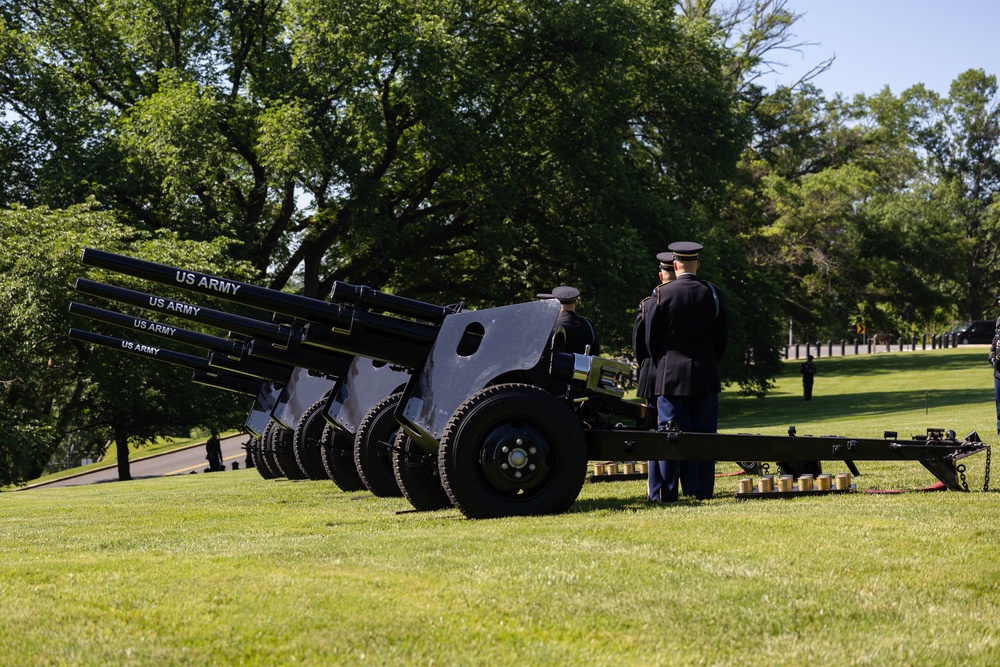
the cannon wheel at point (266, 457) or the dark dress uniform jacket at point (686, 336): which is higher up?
the dark dress uniform jacket at point (686, 336)

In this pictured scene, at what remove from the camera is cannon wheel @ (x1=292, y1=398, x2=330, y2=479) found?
46.8 ft

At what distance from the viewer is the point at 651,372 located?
9.85 metres

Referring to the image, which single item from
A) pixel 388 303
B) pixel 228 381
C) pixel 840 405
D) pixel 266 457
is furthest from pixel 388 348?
pixel 840 405

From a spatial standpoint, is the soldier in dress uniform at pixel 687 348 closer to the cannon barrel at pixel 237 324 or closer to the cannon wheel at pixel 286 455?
the cannon barrel at pixel 237 324

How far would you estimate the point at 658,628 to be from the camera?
460 centimetres

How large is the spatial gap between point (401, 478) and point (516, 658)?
17.3ft

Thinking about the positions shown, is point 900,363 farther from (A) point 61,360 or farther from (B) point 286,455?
(B) point 286,455

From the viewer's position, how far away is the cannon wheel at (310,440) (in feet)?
46.8

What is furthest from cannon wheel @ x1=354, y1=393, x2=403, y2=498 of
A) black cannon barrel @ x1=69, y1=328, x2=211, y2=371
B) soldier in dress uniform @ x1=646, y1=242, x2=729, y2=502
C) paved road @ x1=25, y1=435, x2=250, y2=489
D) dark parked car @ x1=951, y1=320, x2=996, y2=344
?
dark parked car @ x1=951, y1=320, x2=996, y2=344

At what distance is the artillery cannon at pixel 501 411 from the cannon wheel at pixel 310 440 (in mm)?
4399

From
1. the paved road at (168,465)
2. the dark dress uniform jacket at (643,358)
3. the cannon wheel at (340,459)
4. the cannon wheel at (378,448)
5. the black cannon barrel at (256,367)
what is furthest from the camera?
the paved road at (168,465)

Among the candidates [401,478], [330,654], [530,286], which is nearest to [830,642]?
[330,654]

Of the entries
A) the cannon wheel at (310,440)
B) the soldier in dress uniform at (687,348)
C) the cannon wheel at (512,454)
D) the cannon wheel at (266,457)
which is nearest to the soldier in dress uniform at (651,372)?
the soldier in dress uniform at (687,348)

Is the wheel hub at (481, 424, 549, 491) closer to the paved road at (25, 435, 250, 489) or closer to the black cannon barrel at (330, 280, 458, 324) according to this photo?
the black cannon barrel at (330, 280, 458, 324)
